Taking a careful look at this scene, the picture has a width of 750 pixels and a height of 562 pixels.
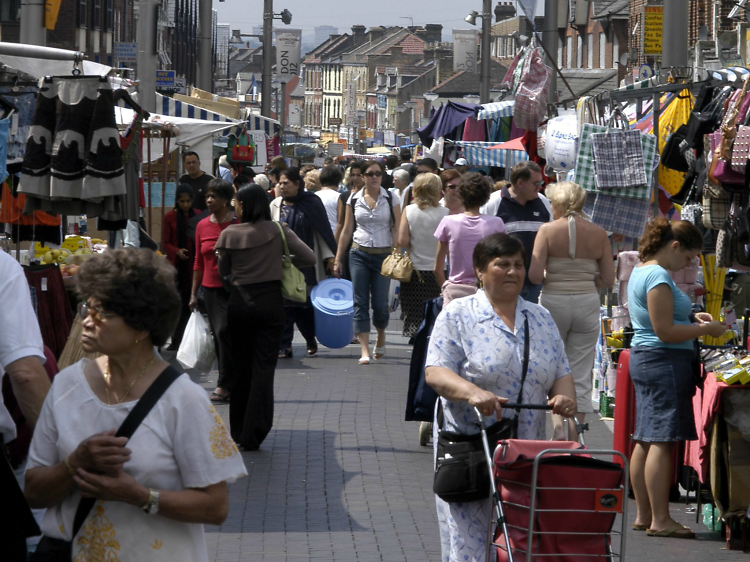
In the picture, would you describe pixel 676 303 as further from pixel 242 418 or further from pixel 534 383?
pixel 242 418

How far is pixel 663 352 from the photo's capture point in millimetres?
6383

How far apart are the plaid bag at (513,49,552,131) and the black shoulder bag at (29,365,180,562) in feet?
42.1

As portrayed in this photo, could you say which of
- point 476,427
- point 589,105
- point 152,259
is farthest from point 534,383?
point 589,105

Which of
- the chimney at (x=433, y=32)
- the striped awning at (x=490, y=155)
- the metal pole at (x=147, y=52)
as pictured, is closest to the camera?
the metal pole at (x=147, y=52)

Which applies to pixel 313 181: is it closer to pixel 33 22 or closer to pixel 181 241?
pixel 181 241

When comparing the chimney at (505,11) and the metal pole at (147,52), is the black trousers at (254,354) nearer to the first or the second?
the metal pole at (147,52)

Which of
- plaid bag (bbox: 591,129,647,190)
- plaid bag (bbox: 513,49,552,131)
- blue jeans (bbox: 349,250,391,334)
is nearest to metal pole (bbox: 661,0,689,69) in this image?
plaid bag (bbox: 591,129,647,190)

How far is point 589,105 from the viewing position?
35.7 ft

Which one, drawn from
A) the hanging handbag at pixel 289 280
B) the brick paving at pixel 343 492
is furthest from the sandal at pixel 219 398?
the hanging handbag at pixel 289 280

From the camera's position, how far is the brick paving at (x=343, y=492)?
20.5ft

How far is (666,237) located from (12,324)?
380 centimetres

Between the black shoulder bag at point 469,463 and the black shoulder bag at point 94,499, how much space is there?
5.25 ft

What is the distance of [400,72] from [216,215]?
4822 inches

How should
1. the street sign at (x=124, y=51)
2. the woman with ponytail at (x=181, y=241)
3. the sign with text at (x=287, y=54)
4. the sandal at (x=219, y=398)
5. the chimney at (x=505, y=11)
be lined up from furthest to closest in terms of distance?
the chimney at (x=505, y=11), the sign with text at (x=287, y=54), the street sign at (x=124, y=51), the woman with ponytail at (x=181, y=241), the sandal at (x=219, y=398)
